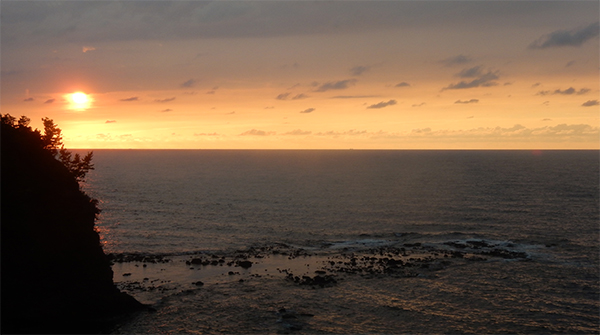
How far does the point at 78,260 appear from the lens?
40.0 metres

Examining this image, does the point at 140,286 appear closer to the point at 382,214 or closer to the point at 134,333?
the point at 134,333

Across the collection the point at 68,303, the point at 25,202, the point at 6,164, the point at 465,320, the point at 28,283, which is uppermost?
the point at 6,164

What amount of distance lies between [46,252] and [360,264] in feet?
128

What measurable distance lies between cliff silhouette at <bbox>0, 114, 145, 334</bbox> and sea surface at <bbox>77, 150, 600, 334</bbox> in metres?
4.41

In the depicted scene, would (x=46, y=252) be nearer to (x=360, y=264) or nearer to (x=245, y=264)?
(x=245, y=264)

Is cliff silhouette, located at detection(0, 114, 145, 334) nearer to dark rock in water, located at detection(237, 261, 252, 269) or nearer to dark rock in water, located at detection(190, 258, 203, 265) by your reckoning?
dark rock in water, located at detection(190, 258, 203, 265)

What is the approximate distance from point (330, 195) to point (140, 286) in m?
89.4

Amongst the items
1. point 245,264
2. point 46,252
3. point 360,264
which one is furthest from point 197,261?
point 46,252

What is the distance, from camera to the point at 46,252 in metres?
37.8

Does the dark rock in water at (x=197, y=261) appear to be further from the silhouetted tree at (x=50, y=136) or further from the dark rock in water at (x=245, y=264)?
the silhouetted tree at (x=50, y=136)

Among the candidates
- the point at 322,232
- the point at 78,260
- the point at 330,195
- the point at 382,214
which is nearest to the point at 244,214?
the point at 322,232

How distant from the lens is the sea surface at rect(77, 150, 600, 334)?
1677 inches

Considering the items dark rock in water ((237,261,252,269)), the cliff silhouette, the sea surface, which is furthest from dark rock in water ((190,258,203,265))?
the cliff silhouette

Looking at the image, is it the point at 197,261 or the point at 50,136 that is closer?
the point at 50,136
